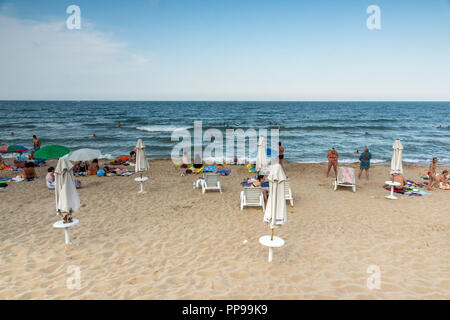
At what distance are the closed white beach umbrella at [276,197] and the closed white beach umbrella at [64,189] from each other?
4174 millimetres

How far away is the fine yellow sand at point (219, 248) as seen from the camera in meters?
4.31

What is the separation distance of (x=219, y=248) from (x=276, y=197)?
6.60ft

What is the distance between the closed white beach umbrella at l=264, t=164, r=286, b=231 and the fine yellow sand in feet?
3.23

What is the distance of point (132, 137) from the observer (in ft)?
95.6

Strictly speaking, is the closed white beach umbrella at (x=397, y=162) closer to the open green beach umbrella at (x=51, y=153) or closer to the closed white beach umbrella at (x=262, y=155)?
the closed white beach umbrella at (x=262, y=155)

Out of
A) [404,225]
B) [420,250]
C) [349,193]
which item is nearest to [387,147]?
[349,193]

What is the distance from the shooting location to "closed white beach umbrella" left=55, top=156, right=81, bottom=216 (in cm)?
546

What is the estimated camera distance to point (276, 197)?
4.74 m

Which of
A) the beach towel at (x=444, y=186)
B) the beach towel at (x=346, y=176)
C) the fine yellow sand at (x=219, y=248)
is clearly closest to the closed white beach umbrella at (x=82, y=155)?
the fine yellow sand at (x=219, y=248)

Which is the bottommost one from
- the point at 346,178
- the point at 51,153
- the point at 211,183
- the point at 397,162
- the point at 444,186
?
the point at 444,186

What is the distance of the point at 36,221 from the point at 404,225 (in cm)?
1027

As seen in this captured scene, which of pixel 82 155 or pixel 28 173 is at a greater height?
pixel 82 155

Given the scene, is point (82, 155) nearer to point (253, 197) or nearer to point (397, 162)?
point (253, 197)

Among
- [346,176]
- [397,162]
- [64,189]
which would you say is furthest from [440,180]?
[64,189]
